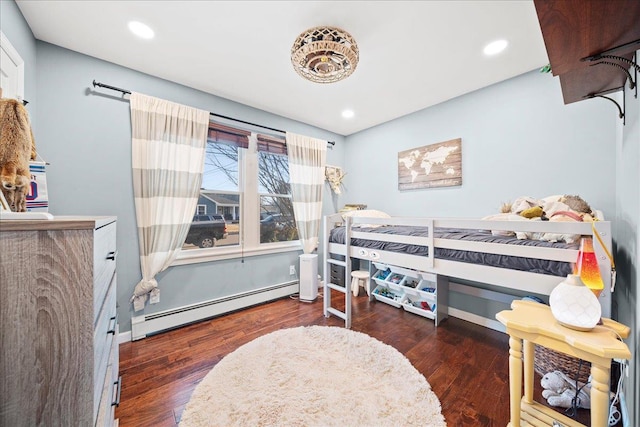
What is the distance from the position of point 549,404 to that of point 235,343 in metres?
2.22

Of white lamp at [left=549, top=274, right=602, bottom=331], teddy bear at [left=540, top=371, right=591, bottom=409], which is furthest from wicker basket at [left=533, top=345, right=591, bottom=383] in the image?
white lamp at [left=549, top=274, right=602, bottom=331]

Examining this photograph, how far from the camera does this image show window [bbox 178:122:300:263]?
2.63 m

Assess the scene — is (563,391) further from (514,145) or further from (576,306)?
(514,145)

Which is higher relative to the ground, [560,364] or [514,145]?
[514,145]

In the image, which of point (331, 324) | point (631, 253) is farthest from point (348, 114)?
point (631, 253)

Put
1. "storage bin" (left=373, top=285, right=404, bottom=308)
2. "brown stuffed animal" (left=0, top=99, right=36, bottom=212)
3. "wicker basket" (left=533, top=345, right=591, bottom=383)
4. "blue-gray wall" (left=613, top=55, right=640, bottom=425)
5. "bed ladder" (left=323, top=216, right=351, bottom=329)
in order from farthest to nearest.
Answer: "storage bin" (left=373, top=285, right=404, bottom=308), "bed ladder" (left=323, top=216, right=351, bottom=329), "wicker basket" (left=533, top=345, right=591, bottom=383), "blue-gray wall" (left=613, top=55, right=640, bottom=425), "brown stuffed animal" (left=0, top=99, right=36, bottom=212)

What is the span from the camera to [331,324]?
7.82ft

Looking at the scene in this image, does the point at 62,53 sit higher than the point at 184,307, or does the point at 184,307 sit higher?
the point at 62,53

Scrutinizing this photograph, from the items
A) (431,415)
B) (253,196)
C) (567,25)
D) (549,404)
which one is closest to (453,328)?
(549,404)

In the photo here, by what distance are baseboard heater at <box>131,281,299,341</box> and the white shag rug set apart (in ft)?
2.57

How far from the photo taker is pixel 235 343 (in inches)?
80.6

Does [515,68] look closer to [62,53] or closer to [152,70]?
[152,70]

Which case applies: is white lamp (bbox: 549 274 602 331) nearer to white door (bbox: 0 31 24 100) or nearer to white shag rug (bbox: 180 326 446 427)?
white shag rug (bbox: 180 326 446 427)

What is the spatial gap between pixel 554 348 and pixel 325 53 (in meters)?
2.10
